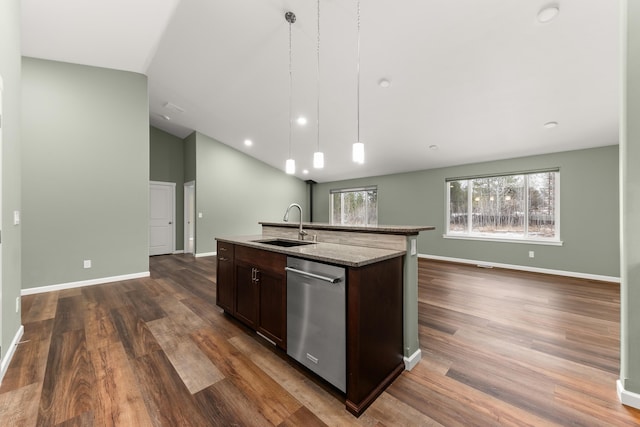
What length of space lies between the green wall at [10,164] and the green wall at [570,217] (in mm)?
6405

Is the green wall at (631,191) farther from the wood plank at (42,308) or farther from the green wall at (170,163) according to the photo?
the green wall at (170,163)

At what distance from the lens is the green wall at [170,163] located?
640 centimetres

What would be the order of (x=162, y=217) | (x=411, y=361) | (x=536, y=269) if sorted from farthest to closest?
1. (x=162, y=217)
2. (x=536, y=269)
3. (x=411, y=361)

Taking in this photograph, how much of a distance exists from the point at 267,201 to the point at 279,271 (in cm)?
576

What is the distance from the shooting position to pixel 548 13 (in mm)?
2223

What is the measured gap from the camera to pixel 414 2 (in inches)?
92.1

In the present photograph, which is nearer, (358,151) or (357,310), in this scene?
(357,310)

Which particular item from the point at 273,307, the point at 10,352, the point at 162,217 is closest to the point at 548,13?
the point at 273,307

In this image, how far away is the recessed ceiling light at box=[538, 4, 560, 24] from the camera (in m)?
2.18

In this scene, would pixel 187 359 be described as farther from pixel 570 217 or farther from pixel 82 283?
pixel 570 217

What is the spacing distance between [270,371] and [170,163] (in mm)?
A: 6520

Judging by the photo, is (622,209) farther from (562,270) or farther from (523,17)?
(562,270)

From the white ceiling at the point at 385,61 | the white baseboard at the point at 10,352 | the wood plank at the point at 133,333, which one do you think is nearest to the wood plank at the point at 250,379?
the wood plank at the point at 133,333

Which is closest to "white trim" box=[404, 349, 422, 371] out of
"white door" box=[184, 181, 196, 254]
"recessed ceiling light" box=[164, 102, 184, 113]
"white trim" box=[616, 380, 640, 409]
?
"white trim" box=[616, 380, 640, 409]
